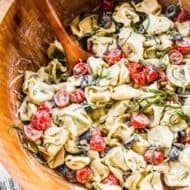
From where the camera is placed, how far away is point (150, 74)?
1862 millimetres

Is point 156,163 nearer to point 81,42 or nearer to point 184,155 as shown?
point 184,155

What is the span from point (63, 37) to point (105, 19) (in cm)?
19

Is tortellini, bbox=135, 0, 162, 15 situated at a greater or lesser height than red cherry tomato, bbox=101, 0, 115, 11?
lesser

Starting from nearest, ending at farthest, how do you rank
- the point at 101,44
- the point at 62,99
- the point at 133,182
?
the point at 133,182
the point at 62,99
the point at 101,44

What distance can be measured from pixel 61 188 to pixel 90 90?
0.30 m

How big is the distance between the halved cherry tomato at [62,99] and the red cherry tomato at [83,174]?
0.59 feet

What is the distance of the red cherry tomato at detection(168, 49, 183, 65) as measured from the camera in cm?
192

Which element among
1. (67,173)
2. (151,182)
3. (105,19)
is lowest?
(151,182)

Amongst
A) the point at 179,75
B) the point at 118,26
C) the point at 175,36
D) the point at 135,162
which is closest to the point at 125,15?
the point at 118,26

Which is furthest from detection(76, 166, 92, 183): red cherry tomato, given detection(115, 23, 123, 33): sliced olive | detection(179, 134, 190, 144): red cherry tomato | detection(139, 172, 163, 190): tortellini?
detection(115, 23, 123, 33): sliced olive

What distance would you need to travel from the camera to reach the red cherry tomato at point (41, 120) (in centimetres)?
181

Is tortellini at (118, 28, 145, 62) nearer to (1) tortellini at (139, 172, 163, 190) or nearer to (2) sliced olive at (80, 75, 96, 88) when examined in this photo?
(2) sliced olive at (80, 75, 96, 88)

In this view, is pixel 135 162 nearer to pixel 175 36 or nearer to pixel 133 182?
pixel 133 182

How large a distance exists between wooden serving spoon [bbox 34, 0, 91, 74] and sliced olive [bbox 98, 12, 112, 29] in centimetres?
14
